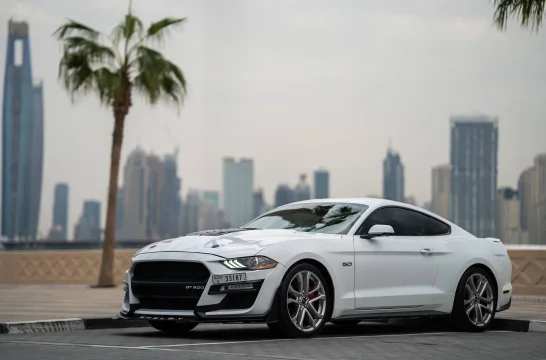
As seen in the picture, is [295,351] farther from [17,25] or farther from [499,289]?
[17,25]

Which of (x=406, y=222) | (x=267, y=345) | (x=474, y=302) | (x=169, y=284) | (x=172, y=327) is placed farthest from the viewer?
(x=474, y=302)

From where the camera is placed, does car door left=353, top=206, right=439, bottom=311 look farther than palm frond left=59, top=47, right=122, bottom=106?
No

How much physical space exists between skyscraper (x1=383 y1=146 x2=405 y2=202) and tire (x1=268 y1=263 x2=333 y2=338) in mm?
61934

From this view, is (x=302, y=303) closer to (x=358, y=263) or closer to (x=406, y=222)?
(x=358, y=263)

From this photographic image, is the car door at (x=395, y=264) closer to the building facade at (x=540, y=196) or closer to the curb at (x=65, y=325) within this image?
the curb at (x=65, y=325)

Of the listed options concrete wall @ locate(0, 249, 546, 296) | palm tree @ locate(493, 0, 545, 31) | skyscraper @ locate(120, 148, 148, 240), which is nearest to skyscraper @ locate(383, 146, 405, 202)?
skyscraper @ locate(120, 148, 148, 240)

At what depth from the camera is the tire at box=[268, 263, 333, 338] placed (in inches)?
420

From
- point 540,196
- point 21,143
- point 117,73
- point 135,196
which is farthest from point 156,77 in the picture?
point 21,143


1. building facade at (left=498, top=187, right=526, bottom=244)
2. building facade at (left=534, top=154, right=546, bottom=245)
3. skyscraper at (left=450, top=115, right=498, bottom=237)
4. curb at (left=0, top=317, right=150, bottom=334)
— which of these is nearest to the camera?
curb at (left=0, top=317, right=150, bottom=334)

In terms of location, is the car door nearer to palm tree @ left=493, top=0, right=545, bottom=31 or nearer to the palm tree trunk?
palm tree @ left=493, top=0, right=545, bottom=31

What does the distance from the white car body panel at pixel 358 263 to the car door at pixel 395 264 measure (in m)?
0.01

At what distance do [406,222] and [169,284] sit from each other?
310 centimetres

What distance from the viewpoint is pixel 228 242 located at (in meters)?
10.9

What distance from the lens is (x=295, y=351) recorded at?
31.2 ft
